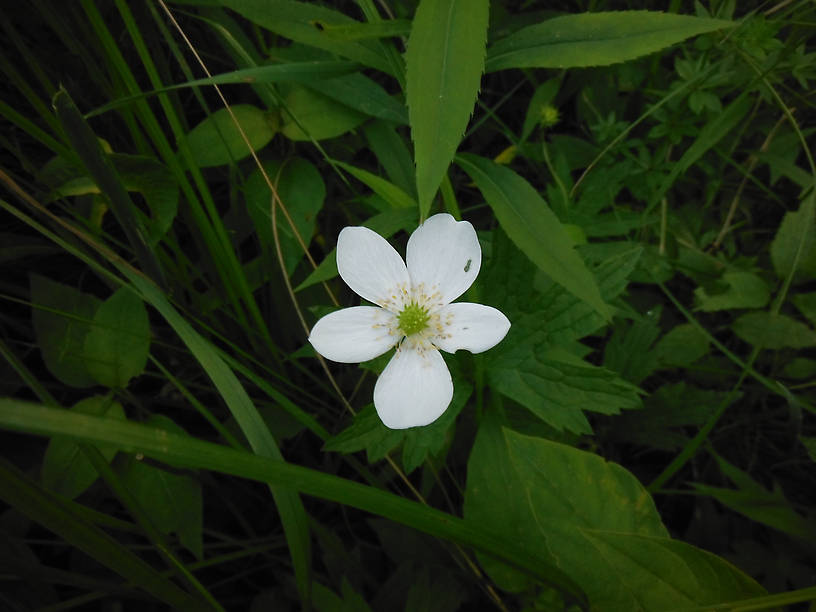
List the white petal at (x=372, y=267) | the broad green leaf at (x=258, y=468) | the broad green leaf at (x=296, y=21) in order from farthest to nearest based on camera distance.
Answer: the broad green leaf at (x=296, y=21) → the white petal at (x=372, y=267) → the broad green leaf at (x=258, y=468)

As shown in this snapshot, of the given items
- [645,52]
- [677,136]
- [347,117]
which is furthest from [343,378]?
[677,136]

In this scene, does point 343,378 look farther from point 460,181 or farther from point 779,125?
point 779,125

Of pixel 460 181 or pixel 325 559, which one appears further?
pixel 460 181

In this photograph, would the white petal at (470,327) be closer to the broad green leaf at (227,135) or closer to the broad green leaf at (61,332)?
the broad green leaf at (227,135)

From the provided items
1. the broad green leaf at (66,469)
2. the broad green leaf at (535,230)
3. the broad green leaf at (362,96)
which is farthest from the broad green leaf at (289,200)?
the broad green leaf at (66,469)

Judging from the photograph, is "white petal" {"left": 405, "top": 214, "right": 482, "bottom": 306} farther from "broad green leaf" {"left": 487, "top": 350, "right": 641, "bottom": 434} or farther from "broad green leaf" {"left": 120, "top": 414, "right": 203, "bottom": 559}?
"broad green leaf" {"left": 120, "top": 414, "right": 203, "bottom": 559}
